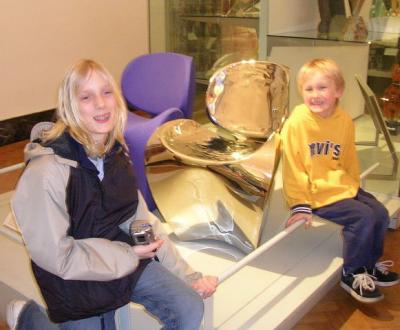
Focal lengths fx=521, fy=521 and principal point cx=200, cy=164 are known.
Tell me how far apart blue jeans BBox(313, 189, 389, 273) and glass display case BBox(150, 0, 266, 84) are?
202 centimetres

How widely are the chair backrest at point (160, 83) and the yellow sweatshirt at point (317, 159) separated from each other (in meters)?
0.72

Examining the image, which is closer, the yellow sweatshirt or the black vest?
the black vest

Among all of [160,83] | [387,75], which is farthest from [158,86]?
[387,75]

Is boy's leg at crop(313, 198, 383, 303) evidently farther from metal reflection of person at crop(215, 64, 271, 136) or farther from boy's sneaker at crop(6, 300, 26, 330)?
boy's sneaker at crop(6, 300, 26, 330)

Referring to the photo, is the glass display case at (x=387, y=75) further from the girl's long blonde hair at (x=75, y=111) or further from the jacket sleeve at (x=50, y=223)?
the jacket sleeve at (x=50, y=223)

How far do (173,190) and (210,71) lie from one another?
2414 millimetres

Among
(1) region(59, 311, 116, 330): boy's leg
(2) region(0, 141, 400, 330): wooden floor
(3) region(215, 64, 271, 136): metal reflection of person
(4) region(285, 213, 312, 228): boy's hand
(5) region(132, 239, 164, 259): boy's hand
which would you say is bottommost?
(2) region(0, 141, 400, 330): wooden floor

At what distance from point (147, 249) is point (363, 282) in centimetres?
102

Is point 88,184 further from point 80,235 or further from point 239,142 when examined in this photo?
point 239,142

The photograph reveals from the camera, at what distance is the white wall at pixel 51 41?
13.1 ft

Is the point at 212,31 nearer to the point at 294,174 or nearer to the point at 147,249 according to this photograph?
the point at 294,174

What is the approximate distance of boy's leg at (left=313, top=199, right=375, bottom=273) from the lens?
209cm

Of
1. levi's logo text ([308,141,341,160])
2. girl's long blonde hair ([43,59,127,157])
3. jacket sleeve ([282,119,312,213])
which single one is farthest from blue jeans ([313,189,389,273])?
girl's long blonde hair ([43,59,127,157])

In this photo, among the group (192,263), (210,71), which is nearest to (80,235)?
(192,263)
